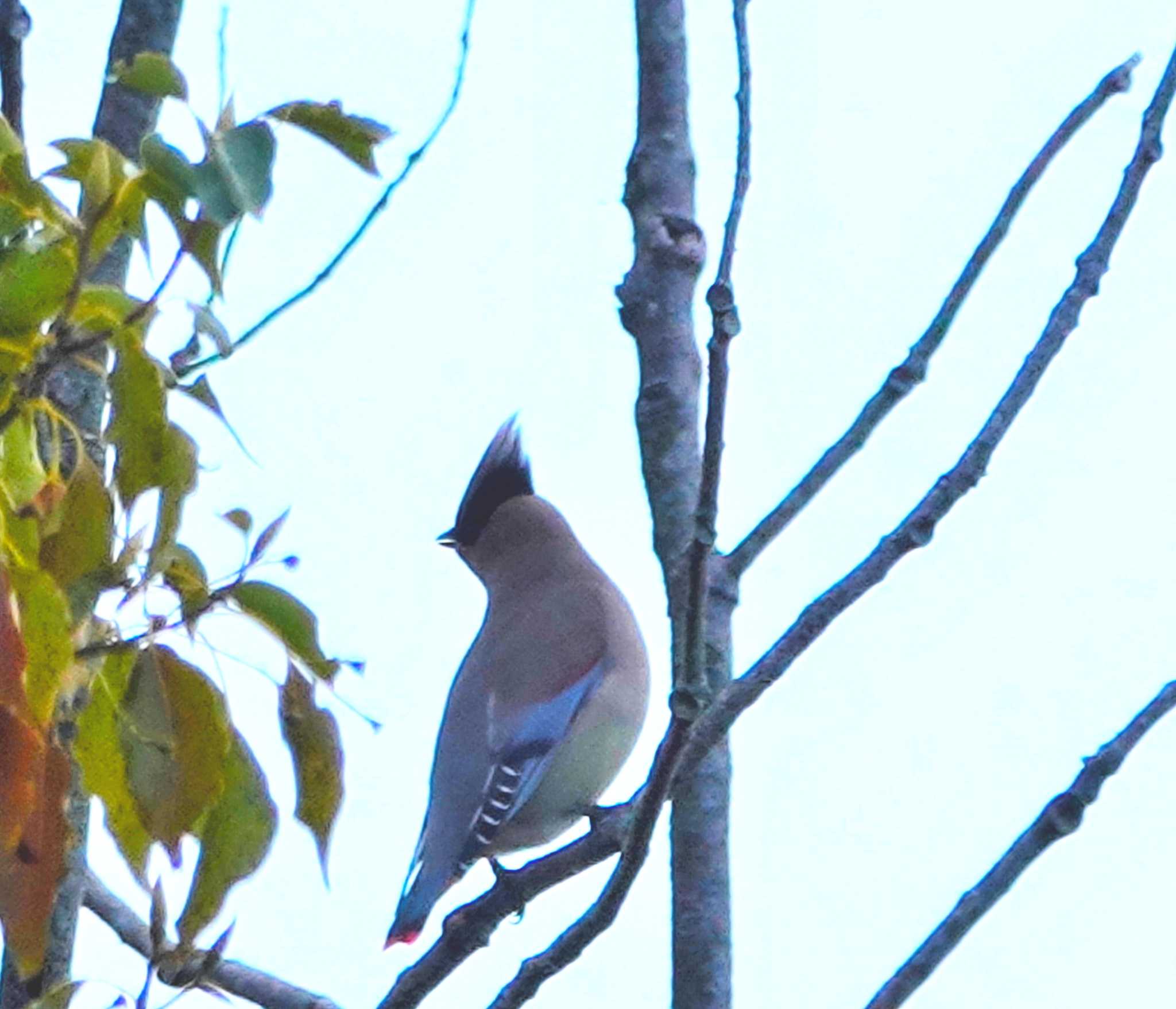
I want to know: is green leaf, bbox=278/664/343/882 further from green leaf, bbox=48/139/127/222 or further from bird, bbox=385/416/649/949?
bird, bbox=385/416/649/949

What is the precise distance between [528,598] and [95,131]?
1.85 m

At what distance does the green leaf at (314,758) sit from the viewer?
1.88 metres

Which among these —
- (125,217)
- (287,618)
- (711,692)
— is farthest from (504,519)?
(125,217)

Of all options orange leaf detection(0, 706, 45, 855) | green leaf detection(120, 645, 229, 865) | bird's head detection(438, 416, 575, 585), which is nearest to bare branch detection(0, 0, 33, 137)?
green leaf detection(120, 645, 229, 865)

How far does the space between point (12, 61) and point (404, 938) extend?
1505mm

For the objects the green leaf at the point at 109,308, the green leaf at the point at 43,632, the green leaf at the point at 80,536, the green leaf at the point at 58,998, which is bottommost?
the green leaf at the point at 58,998

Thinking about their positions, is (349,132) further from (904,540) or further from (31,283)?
(904,540)

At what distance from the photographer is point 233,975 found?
2.45 m

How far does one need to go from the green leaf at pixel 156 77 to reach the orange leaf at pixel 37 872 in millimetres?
494

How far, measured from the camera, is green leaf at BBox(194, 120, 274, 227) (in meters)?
1.60

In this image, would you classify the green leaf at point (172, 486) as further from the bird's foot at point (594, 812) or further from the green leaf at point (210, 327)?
the bird's foot at point (594, 812)

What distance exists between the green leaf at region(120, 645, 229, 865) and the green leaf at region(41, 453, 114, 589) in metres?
0.14

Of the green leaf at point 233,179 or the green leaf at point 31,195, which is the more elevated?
the green leaf at point 233,179

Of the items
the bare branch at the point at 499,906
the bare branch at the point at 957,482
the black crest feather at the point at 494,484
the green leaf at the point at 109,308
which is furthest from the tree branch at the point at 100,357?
the black crest feather at the point at 494,484
